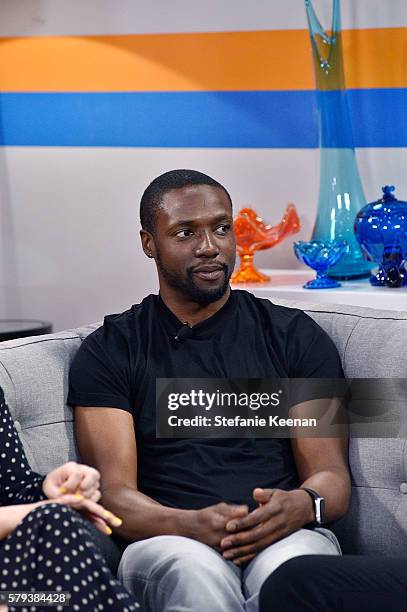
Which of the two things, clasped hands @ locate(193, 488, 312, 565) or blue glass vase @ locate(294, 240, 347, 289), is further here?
blue glass vase @ locate(294, 240, 347, 289)

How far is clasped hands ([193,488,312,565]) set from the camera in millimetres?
2148

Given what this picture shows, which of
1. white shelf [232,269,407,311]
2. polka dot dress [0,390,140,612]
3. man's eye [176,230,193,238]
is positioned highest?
man's eye [176,230,193,238]

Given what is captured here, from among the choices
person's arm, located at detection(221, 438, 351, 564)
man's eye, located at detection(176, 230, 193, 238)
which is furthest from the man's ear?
person's arm, located at detection(221, 438, 351, 564)

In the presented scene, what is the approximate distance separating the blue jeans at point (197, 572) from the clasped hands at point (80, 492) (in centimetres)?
17

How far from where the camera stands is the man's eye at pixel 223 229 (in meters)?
2.55

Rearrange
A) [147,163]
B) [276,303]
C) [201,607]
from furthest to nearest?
[147,163] < [276,303] < [201,607]

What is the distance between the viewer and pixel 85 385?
2451 millimetres

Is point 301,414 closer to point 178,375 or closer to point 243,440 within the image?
point 243,440

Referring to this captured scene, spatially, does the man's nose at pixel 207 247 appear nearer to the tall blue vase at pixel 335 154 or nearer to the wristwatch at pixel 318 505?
the wristwatch at pixel 318 505

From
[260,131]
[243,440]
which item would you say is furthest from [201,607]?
[260,131]

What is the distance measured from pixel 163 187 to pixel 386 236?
1.02 meters

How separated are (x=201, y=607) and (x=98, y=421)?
0.57 meters

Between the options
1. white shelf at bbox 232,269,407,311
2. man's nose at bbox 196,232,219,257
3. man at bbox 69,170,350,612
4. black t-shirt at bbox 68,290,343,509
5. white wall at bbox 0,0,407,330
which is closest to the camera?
man at bbox 69,170,350,612

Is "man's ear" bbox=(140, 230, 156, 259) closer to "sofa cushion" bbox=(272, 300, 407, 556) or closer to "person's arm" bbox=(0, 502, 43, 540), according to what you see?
"sofa cushion" bbox=(272, 300, 407, 556)
